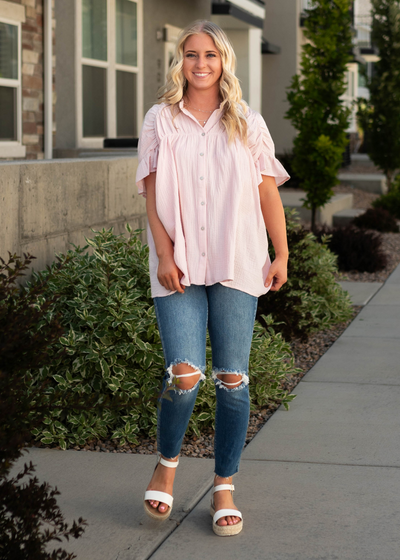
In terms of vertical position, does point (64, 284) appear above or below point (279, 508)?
above

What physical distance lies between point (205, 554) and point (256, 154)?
158 centimetres

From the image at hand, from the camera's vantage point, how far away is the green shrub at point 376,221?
1407cm

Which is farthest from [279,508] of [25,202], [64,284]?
[25,202]

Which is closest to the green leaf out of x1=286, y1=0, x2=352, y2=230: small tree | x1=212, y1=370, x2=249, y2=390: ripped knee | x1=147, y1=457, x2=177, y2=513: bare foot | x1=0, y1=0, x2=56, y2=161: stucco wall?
x1=147, y1=457, x2=177, y2=513: bare foot

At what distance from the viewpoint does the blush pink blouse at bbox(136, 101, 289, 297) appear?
3053 millimetres

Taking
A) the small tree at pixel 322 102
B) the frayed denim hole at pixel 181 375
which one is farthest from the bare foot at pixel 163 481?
the small tree at pixel 322 102

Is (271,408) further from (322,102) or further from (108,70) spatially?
Answer: (108,70)

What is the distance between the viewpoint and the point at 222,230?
3.08 metres

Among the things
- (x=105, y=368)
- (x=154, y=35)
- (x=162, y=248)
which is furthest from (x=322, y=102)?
(x=162, y=248)

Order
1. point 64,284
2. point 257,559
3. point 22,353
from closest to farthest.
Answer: point 22,353, point 257,559, point 64,284

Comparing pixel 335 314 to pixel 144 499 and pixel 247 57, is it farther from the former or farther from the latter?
pixel 247 57

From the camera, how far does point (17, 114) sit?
980cm

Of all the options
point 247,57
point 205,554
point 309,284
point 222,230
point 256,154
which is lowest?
point 205,554

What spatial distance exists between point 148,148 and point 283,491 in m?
1.68
